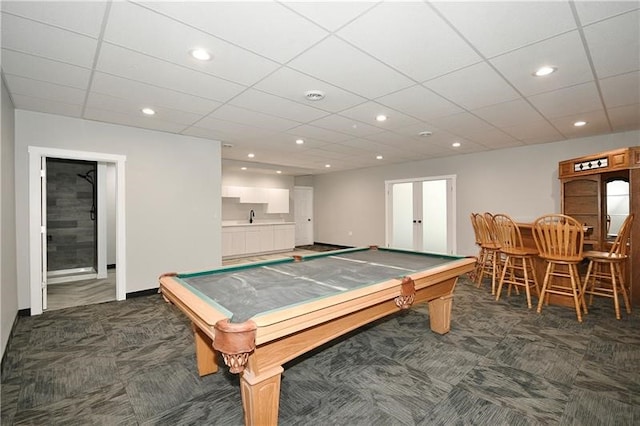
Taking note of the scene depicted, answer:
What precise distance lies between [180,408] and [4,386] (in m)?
1.33

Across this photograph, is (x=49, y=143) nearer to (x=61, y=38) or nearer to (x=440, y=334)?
(x=61, y=38)

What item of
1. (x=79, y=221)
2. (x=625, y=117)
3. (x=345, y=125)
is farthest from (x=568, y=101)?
(x=79, y=221)

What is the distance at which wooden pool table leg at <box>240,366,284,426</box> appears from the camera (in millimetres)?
1404

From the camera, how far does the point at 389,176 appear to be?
7617 millimetres

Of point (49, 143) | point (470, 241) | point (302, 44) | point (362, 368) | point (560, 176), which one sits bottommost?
point (362, 368)

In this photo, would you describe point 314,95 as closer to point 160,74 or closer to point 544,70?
point 160,74

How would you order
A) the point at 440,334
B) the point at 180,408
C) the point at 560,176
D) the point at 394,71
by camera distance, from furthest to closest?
the point at 560,176, the point at 440,334, the point at 394,71, the point at 180,408

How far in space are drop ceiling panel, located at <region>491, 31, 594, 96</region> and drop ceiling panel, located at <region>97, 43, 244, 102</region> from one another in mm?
2315

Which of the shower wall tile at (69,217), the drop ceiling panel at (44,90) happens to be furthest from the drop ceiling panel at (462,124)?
the shower wall tile at (69,217)

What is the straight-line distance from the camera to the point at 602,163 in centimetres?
402

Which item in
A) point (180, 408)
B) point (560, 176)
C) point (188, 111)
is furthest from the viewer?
point (560, 176)

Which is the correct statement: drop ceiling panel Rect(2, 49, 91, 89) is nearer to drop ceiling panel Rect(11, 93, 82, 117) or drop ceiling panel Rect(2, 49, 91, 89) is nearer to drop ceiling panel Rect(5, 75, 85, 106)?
drop ceiling panel Rect(5, 75, 85, 106)

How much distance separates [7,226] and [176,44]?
2436mm

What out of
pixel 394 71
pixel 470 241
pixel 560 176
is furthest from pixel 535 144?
pixel 394 71
